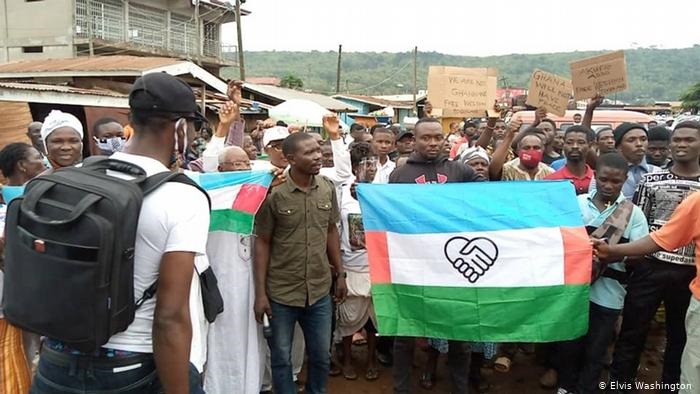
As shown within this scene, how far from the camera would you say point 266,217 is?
341cm

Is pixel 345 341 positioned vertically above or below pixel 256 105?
below

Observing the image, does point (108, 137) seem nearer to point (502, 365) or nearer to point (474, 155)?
point (474, 155)

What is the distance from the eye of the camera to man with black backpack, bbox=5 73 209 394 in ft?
5.10

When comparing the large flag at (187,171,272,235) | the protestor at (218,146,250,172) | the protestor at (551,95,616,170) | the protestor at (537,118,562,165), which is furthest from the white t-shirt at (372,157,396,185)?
the protestor at (537,118,562,165)

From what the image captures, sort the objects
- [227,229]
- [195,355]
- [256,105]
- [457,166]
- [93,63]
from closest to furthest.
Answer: [195,355]
[227,229]
[457,166]
[93,63]
[256,105]

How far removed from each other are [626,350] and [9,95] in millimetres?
11862

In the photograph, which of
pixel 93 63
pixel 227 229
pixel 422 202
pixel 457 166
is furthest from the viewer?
pixel 93 63

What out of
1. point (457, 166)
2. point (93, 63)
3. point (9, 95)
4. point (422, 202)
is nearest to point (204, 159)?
point (422, 202)

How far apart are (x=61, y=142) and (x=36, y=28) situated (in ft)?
91.4

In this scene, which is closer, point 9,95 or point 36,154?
point 36,154

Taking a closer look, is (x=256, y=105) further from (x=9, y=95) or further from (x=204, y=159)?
(x=204, y=159)

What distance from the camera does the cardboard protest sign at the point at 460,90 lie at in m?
6.73

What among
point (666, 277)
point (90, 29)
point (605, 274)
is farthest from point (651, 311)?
point (90, 29)

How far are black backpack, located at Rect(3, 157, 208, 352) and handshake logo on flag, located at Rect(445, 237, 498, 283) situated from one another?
2.30m
